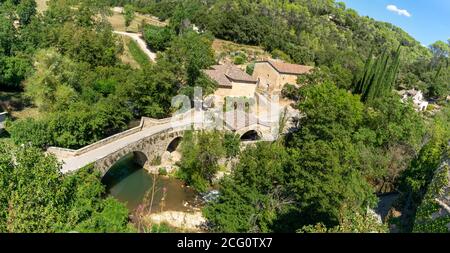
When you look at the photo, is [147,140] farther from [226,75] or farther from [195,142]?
[226,75]

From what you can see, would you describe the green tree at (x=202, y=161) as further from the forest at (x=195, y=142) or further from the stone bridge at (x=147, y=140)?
the stone bridge at (x=147, y=140)

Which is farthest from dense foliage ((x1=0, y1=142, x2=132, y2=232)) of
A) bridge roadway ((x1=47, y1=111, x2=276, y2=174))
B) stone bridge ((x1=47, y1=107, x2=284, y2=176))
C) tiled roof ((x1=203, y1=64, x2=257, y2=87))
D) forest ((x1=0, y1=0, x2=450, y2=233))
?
tiled roof ((x1=203, y1=64, x2=257, y2=87))

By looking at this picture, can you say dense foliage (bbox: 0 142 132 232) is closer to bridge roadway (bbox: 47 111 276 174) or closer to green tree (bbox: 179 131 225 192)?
bridge roadway (bbox: 47 111 276 174)

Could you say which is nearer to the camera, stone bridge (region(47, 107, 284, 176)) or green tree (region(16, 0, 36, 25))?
stone bridge (region(47, 107, 284, 176))

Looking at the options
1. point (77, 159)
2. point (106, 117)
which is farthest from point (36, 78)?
point (77, 159)

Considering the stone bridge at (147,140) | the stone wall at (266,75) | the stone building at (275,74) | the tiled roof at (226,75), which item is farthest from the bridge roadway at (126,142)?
the stone wall at (266,75)

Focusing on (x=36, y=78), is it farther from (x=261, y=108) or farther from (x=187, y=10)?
(x=187, y=10)

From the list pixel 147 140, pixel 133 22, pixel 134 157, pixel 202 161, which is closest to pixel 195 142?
pixel 202 161
